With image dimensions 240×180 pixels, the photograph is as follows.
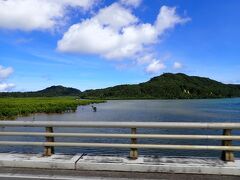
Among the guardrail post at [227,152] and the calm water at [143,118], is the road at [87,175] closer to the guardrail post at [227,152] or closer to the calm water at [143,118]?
the guardrail post at [227,152]

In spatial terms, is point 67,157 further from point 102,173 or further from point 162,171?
point 162,171

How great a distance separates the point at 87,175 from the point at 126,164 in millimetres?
877

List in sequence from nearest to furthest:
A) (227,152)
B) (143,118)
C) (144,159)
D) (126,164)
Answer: (126,164)
(227,152)
(144,159)
(143,118)

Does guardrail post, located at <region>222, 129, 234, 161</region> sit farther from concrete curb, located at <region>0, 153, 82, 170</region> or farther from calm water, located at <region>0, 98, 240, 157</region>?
calm water, located at <region>0, 98, 240, 157</region>

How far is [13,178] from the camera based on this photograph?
23.2ft

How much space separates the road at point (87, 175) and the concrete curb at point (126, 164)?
0.54 feet

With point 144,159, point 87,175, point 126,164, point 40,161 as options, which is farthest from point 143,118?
point 87,175

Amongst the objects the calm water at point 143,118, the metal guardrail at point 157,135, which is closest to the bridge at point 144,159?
the metal guardrail at point 157,135

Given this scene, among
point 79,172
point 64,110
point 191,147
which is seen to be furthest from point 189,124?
point 64,110

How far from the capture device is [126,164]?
758cm

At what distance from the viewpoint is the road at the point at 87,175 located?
23.0 ft

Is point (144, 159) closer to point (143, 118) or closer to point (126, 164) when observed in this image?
point (126, 164)

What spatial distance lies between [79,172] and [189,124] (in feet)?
8.30

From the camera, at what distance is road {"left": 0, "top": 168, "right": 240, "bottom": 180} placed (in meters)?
7.02
